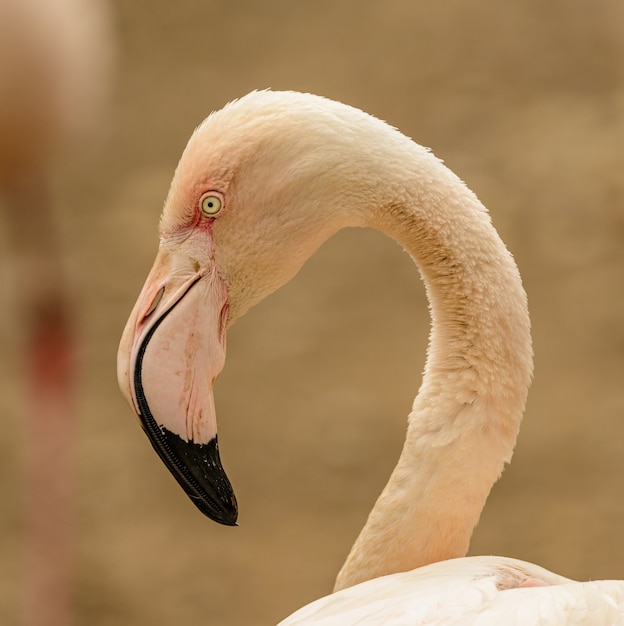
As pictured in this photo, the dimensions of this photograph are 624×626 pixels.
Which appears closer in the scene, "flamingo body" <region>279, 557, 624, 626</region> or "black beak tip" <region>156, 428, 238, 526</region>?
"flamingo body" <region>279, 557, 624, 626</region>

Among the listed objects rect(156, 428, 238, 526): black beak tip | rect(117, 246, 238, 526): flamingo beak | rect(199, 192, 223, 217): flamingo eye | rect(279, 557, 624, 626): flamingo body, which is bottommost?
rect(279, 557, 624, 626): flamingo body

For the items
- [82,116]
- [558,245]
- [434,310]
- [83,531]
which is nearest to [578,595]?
[434,310]

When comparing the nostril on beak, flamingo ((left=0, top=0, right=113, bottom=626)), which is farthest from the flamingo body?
flamingo ((left=0, top=0, right=113, bottom=626))

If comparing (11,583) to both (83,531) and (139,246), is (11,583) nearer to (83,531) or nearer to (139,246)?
(83,531)

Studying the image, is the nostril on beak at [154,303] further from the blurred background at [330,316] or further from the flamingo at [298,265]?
the blurred background at [330,316]

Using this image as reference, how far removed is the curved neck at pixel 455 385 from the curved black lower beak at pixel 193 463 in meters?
0.24

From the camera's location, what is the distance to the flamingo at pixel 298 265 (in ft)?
4.61

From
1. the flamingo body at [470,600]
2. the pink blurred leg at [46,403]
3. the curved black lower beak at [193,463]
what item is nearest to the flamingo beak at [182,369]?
the curved black lower beak at [193,463]

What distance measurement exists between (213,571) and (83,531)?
1.46 feet

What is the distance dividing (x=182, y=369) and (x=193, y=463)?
129mm

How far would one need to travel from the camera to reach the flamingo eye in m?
1.44

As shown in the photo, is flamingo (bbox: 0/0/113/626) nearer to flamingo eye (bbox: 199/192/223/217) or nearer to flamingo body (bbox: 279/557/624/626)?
flamingo eye (bbox: 199/192/223/217)

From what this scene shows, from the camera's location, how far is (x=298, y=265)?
153 cm

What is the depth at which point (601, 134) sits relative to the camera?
13.6 ft
